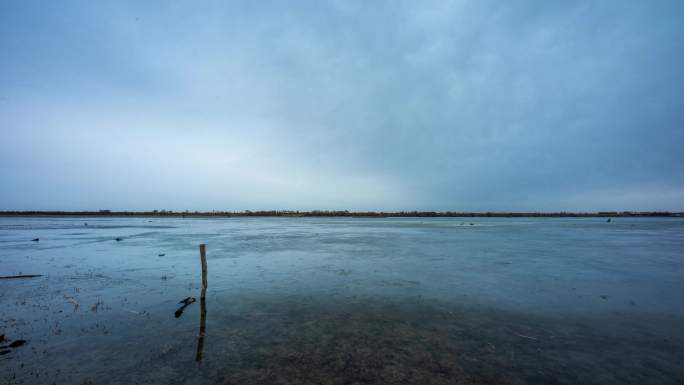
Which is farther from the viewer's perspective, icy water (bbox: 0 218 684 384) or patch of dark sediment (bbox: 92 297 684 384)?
icy water (bbox: 0 218 684 384)

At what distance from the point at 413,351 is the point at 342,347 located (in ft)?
5.04

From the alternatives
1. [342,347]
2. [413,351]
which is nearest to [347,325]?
[342,347]

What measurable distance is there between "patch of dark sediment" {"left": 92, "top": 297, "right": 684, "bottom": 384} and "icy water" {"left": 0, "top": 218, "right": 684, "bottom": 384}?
0.04 metres

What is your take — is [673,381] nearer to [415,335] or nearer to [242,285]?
[415,335]

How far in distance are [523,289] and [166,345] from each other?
38.9ft

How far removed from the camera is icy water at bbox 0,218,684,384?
5477 millimetres

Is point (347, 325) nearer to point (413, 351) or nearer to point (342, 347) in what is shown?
point (342, 347)

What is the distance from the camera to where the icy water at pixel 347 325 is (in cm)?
548

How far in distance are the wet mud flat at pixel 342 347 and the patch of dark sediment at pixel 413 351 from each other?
3cm

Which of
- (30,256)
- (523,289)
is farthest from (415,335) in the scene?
(30,256)

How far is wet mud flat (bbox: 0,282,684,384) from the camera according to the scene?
5.32 meters

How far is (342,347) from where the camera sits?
648 centimetres

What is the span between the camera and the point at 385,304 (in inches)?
373

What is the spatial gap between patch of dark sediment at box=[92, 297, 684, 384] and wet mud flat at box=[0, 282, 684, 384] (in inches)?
1.0
